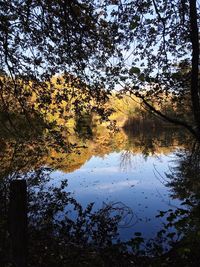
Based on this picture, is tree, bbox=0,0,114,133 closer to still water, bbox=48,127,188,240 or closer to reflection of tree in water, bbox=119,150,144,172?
still water, bbox=48,127,188,240

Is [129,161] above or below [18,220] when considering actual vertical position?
below

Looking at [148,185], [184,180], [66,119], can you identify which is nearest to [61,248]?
[66,119]

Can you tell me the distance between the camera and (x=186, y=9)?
19.4ft

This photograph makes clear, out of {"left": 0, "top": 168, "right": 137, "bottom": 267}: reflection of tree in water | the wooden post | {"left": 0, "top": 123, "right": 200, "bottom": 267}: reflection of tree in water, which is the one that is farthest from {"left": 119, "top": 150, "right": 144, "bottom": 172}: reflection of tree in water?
the wooden post

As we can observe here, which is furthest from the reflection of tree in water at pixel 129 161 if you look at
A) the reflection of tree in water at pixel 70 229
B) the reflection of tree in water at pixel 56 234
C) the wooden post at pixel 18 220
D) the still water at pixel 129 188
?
the wooden post at pixel 18 220

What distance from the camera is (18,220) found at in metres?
3.03

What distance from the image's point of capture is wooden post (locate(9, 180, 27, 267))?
2.98m

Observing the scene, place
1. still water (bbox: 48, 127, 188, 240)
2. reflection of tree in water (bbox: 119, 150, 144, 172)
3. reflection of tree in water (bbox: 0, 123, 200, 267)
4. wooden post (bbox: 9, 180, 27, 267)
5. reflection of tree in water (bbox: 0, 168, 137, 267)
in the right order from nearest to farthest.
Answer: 1. wooden post (bbox: 9, 180, 27, 267)
2. reflection of tree in water (bbox: 0, 123, 200, 267)
3. reflection of tree in water (bbox: 0, 168, 137, 267)
4. still water (bbox: 48, 127, 188, 240)
5. reflection of tree in water (bbox: 119, 150, 144, 172)

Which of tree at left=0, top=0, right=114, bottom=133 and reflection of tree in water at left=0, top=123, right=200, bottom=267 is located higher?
tree at left=0, top=0, right=114, bottom=133

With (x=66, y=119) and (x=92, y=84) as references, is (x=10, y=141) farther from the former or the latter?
(x=92, y=84)

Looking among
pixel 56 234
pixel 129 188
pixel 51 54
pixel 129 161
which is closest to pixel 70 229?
pixel 56 234

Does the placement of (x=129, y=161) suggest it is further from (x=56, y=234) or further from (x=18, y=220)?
(x=18, y=220)

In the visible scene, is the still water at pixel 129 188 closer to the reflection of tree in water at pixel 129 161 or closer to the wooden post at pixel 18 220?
the reflection of tree in water at pixel 129 161

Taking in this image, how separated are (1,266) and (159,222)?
714cm
